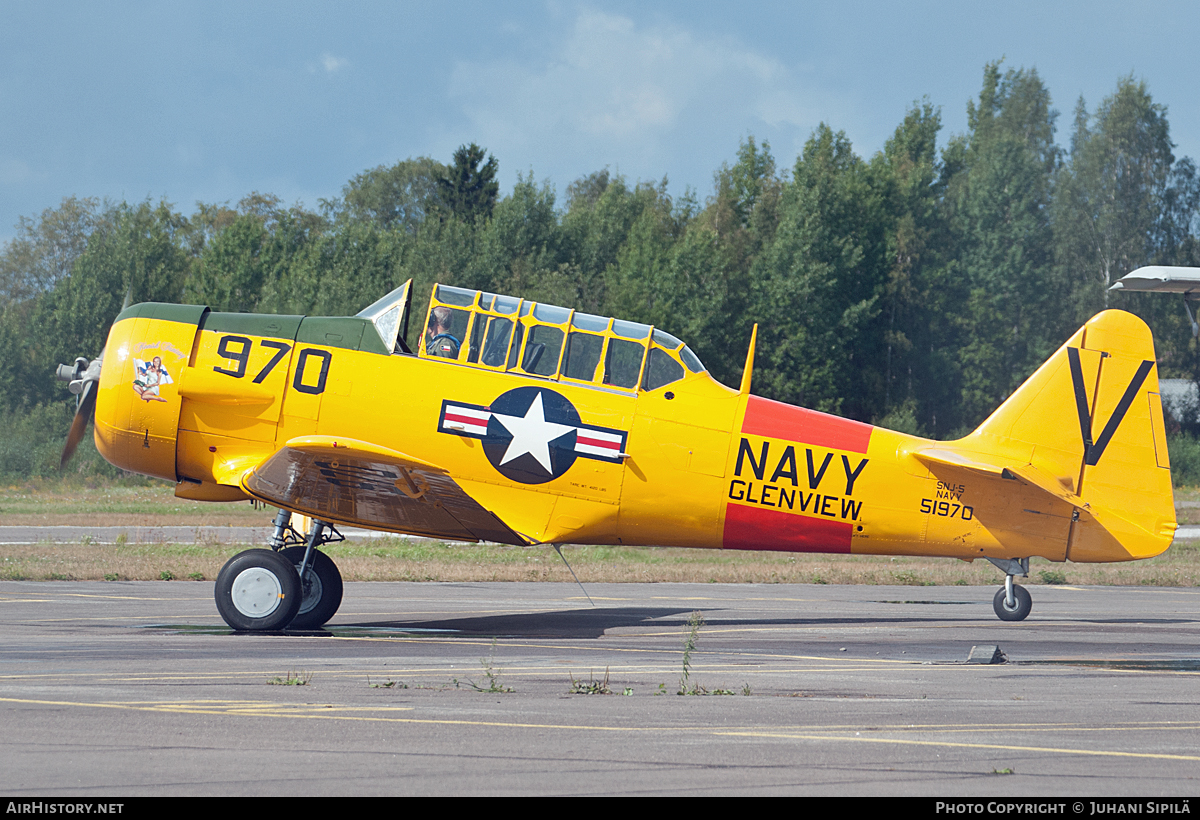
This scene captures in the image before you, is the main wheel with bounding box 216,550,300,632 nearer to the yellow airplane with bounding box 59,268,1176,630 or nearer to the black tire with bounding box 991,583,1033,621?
the yellow airplane with bounding box 59,268,1176,630

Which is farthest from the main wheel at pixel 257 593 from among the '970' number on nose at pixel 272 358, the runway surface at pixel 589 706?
the '970' number on nose at pixel 272 358

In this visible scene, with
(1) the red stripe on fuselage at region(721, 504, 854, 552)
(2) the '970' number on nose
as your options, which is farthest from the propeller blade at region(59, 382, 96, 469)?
(1) the red stripe on fuselage at region(721, 504, 854, 552)

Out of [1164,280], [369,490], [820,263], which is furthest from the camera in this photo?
[820,263]

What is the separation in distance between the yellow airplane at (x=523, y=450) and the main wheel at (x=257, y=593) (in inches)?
0.8

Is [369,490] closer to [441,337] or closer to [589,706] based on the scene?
[441,337]

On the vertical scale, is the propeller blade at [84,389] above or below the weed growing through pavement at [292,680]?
above

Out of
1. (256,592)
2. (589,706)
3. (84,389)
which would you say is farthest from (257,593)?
(589,706)

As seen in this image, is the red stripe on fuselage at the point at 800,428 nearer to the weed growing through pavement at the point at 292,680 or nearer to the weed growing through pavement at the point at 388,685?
the weed growing through pavement at the point at 388,685

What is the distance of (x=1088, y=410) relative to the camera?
1278 centimetres

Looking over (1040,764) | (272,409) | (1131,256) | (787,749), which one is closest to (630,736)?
(787,749)

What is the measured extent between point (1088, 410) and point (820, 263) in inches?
1724

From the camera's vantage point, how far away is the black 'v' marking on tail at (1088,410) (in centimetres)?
1266

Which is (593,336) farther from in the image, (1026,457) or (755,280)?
(755,280)

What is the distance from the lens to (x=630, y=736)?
242 inches
